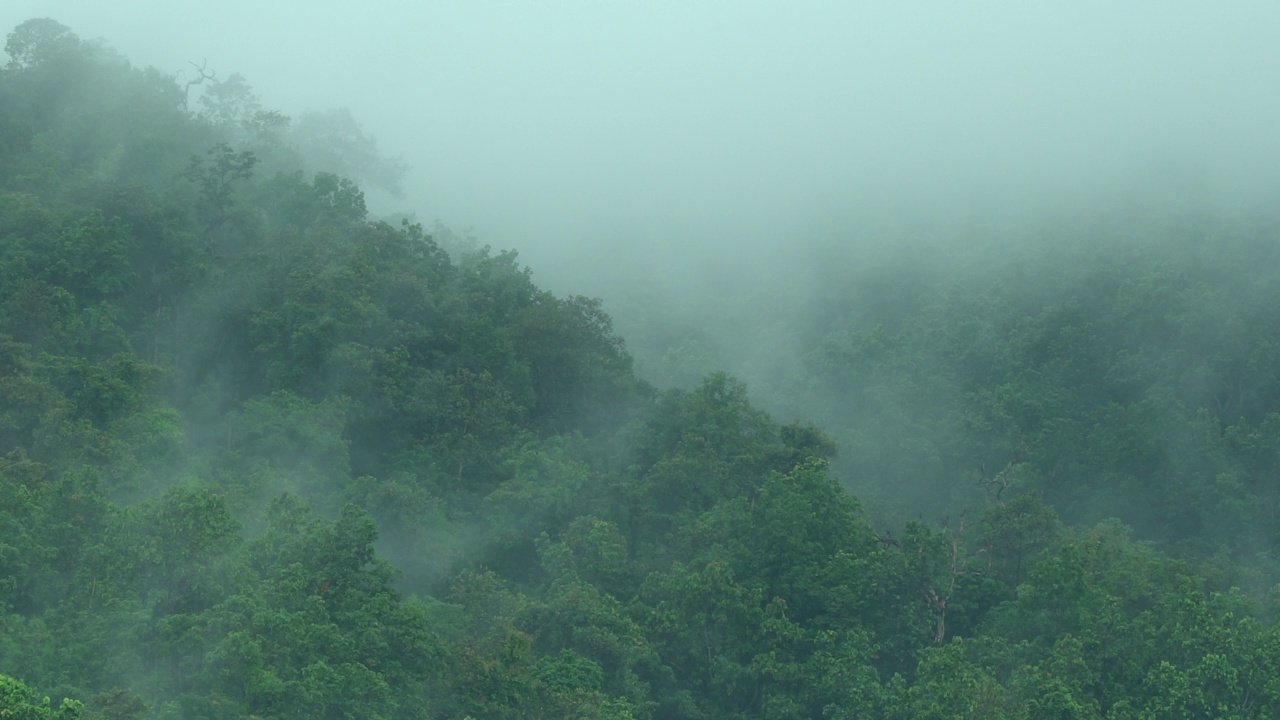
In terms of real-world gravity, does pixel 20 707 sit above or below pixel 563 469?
below

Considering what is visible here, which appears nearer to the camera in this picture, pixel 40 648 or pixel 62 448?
pixel 40 648

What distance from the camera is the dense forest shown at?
2442 centimetres

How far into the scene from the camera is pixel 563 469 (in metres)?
35.0

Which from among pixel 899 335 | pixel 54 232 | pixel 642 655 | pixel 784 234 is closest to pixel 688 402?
pixel 642 655

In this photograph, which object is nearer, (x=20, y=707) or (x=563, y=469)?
(x=20, y=707)

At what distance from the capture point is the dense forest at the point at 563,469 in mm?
24422

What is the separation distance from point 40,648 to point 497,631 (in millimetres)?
8181

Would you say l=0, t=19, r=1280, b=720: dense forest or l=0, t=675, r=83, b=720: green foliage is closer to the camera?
l=0, t=675, r=83, b=720: green foliage

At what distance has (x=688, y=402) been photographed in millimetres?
36188

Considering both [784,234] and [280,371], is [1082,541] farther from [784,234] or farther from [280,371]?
[784,234]

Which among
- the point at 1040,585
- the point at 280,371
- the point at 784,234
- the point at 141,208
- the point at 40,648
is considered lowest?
the point at 40,648

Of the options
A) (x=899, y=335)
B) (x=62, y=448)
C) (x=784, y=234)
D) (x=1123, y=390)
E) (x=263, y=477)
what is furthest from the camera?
(x=784, y=234)

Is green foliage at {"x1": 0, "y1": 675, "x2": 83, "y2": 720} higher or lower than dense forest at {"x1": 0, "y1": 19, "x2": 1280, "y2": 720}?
lower

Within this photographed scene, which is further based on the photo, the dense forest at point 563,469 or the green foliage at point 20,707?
the dense forest at point 563,469
